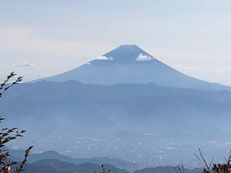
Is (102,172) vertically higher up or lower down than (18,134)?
lower down

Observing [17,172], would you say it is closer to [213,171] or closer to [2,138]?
[2,138]

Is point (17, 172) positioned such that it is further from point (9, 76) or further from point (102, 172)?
point (102, 172)

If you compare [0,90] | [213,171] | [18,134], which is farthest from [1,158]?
[213,171]

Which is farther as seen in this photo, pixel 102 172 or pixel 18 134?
pixel 102 172

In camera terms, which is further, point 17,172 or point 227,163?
point 227,163

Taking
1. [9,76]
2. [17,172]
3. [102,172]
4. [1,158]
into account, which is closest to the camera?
[17,172]

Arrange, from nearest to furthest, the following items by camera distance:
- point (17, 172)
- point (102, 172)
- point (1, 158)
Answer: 1. point (17, 172)
2. point (1, 158)
3. point (102, 172)

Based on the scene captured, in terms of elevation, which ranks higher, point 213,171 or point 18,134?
point 18,134

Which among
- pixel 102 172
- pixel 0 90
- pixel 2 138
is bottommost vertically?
pixel 102 172

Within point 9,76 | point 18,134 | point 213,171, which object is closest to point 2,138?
point 18,134
